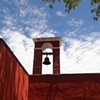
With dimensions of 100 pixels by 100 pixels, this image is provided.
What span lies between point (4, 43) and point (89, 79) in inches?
179

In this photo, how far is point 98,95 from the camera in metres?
11.1

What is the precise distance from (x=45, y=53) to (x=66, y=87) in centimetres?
193

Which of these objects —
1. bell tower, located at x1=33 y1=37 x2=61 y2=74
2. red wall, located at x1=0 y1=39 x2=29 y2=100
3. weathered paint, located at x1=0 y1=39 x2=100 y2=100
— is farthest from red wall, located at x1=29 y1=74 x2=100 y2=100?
red wall, located at x1=0 y1=39 x2=29 y2=100

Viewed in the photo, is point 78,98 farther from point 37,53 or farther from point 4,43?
point 4,43

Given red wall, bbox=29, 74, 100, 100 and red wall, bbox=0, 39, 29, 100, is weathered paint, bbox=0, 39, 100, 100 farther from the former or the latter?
red wall, bbox=0, 39, 29, 100

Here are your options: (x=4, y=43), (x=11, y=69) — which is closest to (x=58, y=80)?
(x=11, y=69)

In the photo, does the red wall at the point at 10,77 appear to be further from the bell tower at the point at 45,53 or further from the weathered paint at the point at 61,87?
the bell tower at the point at 45,53

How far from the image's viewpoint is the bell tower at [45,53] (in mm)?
11969

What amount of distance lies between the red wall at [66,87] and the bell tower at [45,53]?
0.51 m

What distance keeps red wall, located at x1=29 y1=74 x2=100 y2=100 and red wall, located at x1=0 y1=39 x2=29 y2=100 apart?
2.93 ft

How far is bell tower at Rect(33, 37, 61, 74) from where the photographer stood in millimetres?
11969

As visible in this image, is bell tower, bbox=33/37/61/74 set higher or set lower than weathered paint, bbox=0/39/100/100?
higher

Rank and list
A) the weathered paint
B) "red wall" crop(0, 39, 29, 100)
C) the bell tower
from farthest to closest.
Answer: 1. the bell tower
2. the weathered paint
3. "red wall" crop(0, 39, 29, 100)

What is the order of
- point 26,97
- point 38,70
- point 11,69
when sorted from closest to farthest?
1. point 11,69
2. point 26,97
3. point 38,70
